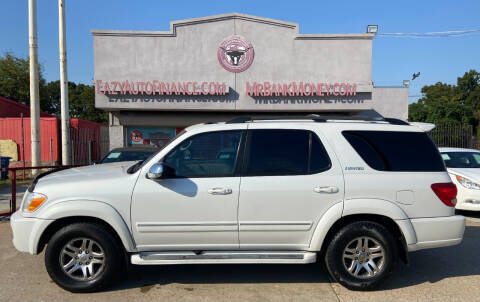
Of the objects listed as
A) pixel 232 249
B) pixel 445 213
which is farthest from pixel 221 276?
pixel 445 213

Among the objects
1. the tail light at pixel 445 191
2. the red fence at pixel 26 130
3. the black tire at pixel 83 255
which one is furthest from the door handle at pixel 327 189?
the red fence at pixel 26 130

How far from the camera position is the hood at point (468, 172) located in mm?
7275

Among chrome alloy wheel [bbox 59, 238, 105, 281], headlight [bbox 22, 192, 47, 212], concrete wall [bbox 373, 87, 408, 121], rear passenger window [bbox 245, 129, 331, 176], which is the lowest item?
chrome alloy wheel [bbox 59, 238, 105, 281]

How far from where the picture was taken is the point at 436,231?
3.93 m

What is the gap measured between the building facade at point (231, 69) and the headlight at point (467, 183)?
6.62 metres

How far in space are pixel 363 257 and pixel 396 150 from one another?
1.30 m

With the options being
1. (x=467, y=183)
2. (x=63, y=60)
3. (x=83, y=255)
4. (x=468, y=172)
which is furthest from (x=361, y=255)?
(x=63, y=60)

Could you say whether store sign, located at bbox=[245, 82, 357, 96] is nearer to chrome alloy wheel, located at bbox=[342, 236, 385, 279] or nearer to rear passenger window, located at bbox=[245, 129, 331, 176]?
rear passenger window, located at bbox=[245, 129, 331, 176]

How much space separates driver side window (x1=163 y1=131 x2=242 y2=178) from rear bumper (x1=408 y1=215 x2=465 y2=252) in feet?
7.15

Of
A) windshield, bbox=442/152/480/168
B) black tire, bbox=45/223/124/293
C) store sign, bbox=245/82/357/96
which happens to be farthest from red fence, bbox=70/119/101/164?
windshield, bbox=442/152/480/168

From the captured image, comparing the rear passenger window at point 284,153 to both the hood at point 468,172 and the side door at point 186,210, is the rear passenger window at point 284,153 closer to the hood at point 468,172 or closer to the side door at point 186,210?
the side door at point 186,210

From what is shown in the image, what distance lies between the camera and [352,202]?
3852 millimetres

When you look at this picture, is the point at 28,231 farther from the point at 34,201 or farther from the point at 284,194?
the point at 284,194

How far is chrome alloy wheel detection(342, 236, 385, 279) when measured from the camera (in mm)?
3943
